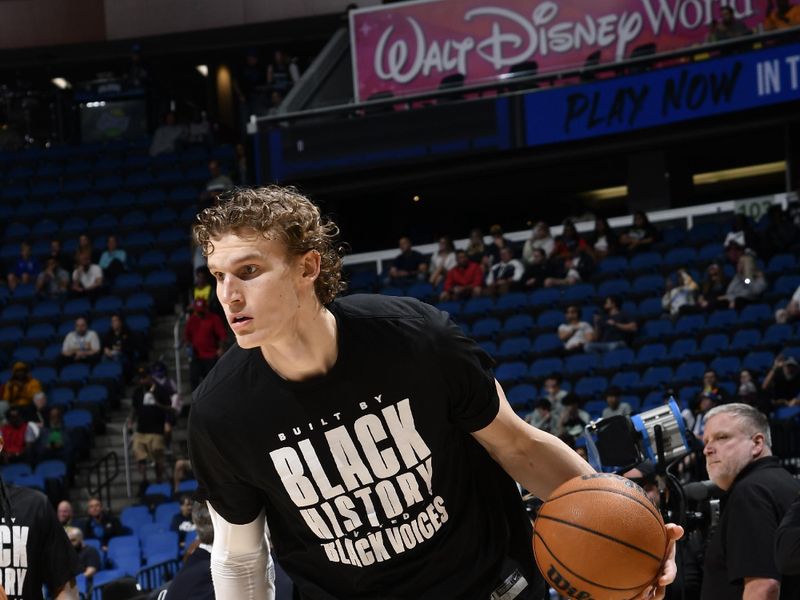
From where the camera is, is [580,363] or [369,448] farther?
[580,363]

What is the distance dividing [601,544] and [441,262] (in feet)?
50.7

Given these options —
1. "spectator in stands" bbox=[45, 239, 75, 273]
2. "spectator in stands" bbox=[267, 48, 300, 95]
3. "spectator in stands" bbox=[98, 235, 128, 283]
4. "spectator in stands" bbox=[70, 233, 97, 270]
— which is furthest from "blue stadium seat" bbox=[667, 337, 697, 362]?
"spectator in stands" bbox=[45, 239, 75, 273]

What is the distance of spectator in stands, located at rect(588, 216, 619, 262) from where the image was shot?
1811 centimetres

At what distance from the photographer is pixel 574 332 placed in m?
15.9

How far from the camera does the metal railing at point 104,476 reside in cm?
1606

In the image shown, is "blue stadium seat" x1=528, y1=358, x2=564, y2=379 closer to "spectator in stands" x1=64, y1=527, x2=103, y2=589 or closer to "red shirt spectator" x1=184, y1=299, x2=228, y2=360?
"red shirt spectator" x1=184, y1=299, x2=228, y2=360

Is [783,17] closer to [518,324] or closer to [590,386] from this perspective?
[518,324]

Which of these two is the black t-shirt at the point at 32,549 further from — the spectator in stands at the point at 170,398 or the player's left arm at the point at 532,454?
the spectator in stands at the point at 170,398

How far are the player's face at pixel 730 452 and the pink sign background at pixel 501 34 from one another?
1568 cm

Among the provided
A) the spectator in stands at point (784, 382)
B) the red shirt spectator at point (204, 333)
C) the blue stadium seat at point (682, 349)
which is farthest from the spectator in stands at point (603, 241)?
the red shirt spectator at point (204, 333)

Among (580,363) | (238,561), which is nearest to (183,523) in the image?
(580,363)

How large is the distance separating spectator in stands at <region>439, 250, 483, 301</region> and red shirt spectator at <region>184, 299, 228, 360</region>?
3.06m

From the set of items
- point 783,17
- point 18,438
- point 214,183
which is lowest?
point 18,438

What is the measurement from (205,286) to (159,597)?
40.0 ft
